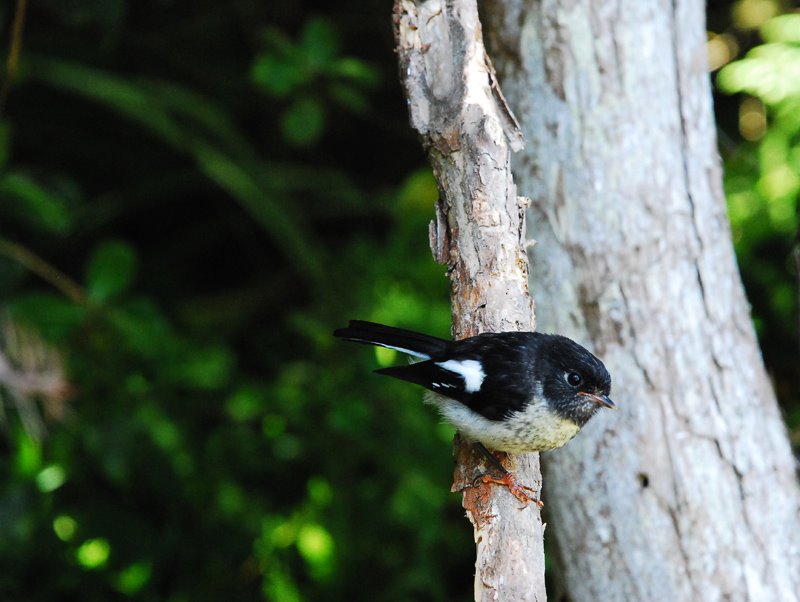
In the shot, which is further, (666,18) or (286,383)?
(286,383)

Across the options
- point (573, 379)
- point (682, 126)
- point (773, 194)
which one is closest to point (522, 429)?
point (573, 379)

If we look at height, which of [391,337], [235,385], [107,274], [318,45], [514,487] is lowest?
[514,487]

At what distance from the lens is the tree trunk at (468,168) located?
8.75ft

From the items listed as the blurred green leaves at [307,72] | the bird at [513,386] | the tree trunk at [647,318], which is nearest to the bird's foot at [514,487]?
the bird at [513,386]

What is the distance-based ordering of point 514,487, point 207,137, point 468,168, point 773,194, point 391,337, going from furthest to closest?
point 207,137, point 773,194, point 391,337, point 468,168, point 514,487

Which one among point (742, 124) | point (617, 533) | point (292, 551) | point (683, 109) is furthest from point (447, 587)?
point (742, 124)

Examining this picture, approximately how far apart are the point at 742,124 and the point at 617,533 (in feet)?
10.3

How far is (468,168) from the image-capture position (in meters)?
2.68

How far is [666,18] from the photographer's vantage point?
10.3 ft

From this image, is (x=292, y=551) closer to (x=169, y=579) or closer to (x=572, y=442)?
(x=169, y=579)

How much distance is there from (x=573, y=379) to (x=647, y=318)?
0.45 meters

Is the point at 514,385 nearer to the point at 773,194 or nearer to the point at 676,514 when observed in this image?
the point at 676,514

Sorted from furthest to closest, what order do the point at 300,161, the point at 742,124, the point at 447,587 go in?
1. the point at 300,161
2. the point at 742,124
3. the point at 447,587

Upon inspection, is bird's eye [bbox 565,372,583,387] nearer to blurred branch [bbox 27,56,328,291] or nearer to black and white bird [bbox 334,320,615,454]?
black and white bird [bbox 334,320,615,454]
